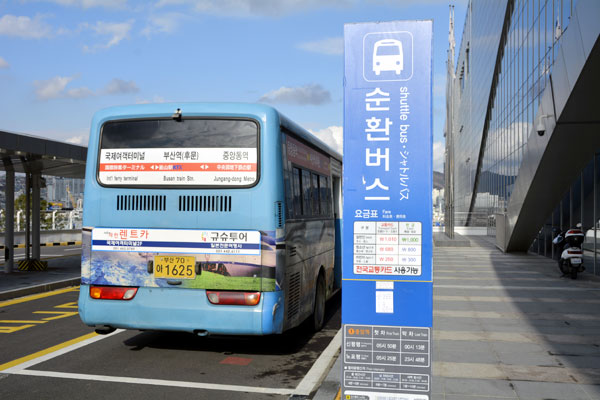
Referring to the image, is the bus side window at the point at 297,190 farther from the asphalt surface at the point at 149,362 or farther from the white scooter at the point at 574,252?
the white scooter at the point at 574,252

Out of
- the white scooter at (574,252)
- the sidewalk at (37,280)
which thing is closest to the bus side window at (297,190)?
the sidewalk at (37,280)

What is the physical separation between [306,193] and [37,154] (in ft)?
29.8

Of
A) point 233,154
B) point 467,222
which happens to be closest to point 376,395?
point 233,154

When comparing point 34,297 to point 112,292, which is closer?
point 112,292

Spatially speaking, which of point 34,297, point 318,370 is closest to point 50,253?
point 34,297

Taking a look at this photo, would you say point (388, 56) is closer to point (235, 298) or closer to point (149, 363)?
point (235, 298)

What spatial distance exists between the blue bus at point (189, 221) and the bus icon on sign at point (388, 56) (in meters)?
3.10

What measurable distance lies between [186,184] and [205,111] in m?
0.94

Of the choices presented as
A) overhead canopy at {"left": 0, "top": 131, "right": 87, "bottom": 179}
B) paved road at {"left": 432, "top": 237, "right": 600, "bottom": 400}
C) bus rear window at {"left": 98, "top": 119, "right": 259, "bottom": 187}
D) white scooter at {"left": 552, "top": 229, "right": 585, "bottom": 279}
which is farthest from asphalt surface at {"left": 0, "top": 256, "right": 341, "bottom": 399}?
white scooter at {"left": 552, "top": 229, "right": 585, "bottom": 279}

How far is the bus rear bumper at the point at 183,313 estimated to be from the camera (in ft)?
22.9

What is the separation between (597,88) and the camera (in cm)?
1216

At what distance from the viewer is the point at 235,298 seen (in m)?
7.02

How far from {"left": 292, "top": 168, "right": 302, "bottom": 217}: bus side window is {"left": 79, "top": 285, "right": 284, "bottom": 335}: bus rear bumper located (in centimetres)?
146

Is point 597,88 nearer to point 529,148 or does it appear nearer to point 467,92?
point 529,148
